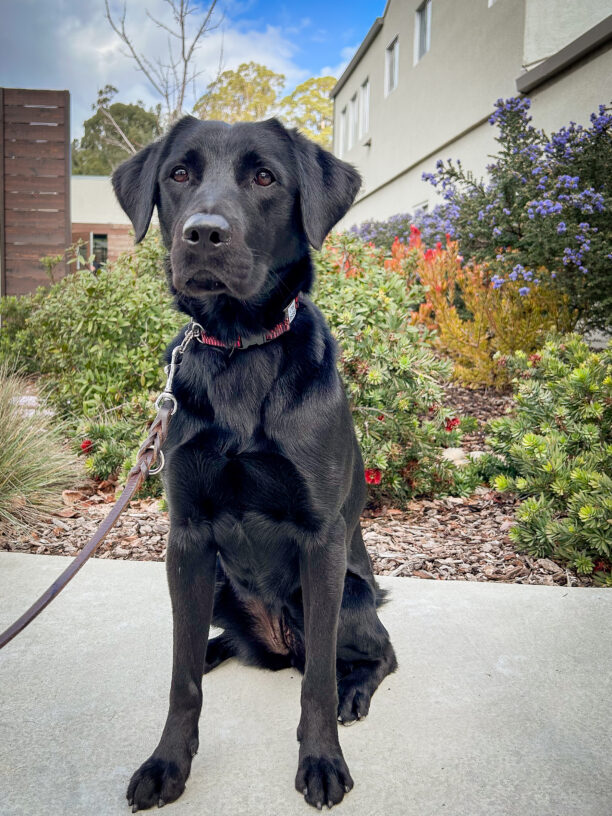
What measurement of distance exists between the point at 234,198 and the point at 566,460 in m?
2.23

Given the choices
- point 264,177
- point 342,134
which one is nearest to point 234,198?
point 264,177

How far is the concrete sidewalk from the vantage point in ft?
4.93

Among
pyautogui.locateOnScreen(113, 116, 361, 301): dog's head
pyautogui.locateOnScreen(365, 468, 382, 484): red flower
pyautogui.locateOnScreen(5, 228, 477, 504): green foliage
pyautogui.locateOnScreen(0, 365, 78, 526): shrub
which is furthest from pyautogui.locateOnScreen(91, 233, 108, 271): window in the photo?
pyautogui.locateOnScreen(113, 116, 361, 301): dog's head

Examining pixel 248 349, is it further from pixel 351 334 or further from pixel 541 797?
pixel 351 334

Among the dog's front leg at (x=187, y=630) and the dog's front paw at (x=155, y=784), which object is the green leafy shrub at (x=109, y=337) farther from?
the dog's front paw at (x=155, y=784)

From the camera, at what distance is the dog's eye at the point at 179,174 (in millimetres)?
1760

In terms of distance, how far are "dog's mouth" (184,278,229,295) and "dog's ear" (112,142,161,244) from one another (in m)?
0.32

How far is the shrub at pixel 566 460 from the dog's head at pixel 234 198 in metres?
1.76

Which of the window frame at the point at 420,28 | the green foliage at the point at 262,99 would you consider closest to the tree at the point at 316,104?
the green foliage at the point at 262,99

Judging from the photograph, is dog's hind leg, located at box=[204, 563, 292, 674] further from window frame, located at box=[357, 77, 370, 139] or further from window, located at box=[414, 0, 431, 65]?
window frame, located at box=[357, 77, 370, 139]

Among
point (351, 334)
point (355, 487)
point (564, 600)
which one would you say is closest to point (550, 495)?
point (564, 600)

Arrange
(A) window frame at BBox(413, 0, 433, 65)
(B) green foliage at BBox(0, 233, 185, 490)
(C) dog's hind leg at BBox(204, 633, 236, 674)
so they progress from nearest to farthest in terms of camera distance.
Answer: (C) dog's hind leg at BBox(204, 633, 236, 674) → (B) green foliage at BBox(0, 233, 185, 490) → (A) window frame at BBox(413, 0, 433, 65)

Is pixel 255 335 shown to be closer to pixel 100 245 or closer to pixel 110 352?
pixel 110 352

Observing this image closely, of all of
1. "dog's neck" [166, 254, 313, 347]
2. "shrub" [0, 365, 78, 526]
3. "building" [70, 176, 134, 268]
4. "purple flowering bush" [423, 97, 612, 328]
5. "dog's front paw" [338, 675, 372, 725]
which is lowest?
"dog's front paw" [338, 675, 372, 725]
